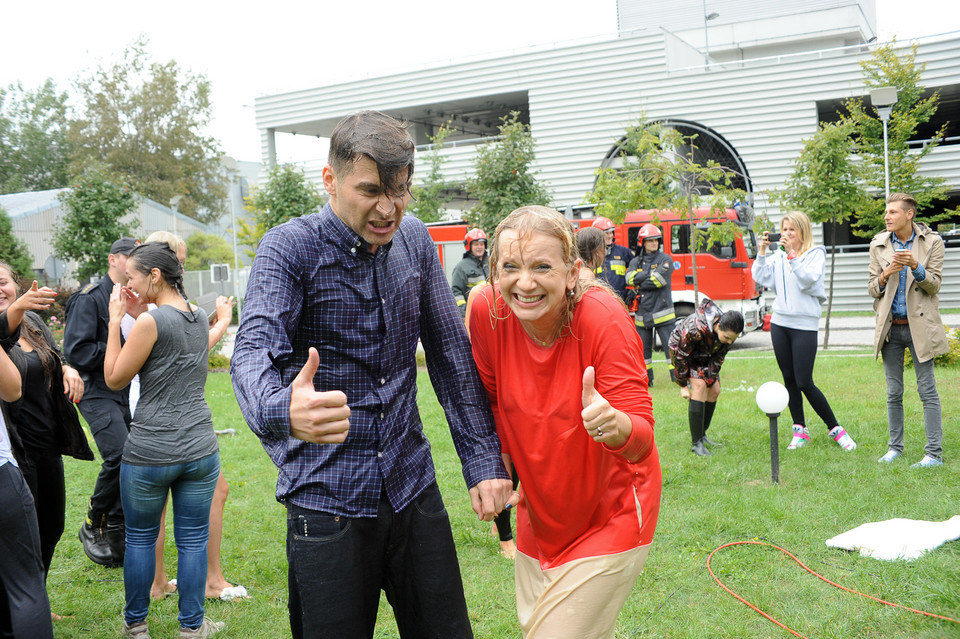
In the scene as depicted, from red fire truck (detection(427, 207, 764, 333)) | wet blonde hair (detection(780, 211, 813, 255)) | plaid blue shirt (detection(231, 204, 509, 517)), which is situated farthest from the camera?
red fire truck (detection(427, 207, 764, 333))

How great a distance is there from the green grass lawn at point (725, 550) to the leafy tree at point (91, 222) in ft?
45.0

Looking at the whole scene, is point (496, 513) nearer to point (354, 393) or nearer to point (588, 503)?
point (588, 503)

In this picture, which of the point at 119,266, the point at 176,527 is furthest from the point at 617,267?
the point at 176,527

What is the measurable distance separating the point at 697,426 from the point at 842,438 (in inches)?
53.4

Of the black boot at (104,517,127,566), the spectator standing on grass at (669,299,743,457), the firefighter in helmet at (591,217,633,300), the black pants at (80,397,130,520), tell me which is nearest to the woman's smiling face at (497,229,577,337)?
the black pants at (80,397,130,520)

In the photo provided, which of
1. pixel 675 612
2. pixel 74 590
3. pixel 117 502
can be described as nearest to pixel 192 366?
pixel 117 502

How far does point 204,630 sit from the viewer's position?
4.05 metres

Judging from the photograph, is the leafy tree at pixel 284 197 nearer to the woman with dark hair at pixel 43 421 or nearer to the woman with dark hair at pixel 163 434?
the woman with dark hair at pixel 43 421

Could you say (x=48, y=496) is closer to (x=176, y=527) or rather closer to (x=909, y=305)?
(x=176, y=527)

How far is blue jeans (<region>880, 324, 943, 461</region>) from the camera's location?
6406 millimetres

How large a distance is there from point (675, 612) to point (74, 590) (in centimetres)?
372

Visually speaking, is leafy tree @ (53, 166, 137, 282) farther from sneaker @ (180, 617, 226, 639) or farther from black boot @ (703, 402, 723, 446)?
sneaker @ (180, 617, 226, 639)

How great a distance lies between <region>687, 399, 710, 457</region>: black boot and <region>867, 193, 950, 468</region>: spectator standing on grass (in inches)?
59.6

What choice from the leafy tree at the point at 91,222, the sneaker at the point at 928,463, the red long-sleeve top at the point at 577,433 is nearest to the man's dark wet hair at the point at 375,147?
the red long-sleeve top at the point at 577,433
